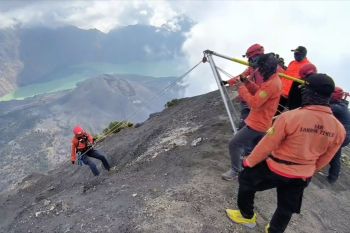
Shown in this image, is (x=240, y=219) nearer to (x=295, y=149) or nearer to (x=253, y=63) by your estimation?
(x=295, y=149)

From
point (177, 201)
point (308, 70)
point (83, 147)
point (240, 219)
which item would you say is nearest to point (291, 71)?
point (308, 70)

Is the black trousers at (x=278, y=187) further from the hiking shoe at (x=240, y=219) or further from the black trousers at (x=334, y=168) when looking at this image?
the black trousers at (x=334, y=168)

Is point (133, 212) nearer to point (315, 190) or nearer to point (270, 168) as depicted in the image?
point (270, 168)

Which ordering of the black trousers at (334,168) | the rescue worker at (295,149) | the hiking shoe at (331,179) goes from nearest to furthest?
the rescue worker at (295,149)
the black trousers at (334,168)
the hiking shoe at (331,179)

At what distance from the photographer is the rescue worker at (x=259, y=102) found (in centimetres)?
969

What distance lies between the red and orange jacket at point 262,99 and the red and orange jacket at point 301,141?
6.69 feet

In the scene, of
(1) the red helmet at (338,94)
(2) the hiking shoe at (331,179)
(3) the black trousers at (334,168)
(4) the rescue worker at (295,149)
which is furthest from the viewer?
(2) the hiking shoe at (331,179)

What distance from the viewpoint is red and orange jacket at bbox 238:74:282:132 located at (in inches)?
385

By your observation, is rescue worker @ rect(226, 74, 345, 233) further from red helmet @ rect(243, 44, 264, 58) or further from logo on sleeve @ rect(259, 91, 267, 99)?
red helmet @ rect(243, 44, 264, 58)

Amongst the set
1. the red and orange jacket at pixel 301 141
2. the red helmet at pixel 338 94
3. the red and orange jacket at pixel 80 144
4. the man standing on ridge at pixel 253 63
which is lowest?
the red and orange jacket at pixel 80 144

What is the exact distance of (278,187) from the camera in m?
8.48

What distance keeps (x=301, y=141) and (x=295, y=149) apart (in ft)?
0.69

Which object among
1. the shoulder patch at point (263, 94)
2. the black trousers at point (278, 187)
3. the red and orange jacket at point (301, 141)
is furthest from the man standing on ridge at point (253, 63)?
the black trousers at point (278, 187)

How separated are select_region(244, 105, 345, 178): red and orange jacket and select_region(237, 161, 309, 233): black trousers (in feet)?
0.70
